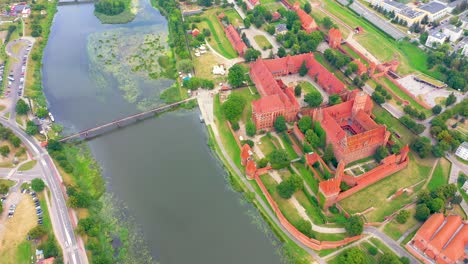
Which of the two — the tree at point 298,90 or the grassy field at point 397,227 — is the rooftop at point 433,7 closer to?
the tree at point 298,90

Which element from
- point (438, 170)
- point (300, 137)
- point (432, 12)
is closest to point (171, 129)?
point (300, 137)

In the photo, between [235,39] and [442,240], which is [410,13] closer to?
[235,39]

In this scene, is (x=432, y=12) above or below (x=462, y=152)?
above

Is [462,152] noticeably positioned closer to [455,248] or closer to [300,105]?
[455,248]

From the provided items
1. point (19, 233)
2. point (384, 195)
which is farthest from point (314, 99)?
point (19, 233)

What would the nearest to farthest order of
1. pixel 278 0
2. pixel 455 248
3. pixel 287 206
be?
1. pixel 455 248
2. pixel 287 206
3. pixel 278 0

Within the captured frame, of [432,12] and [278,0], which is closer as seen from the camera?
[432,12]
